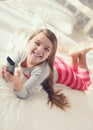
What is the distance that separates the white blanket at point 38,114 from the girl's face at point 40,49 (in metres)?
0.22

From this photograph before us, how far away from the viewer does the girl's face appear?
1504 mm

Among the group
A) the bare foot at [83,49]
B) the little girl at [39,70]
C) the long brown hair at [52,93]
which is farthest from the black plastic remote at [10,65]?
the bare foot at [83,49]

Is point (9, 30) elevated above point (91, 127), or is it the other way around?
point (91, 127)

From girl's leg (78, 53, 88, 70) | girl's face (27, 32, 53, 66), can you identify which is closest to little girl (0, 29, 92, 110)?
girl's face (27, 32, 53, 66)

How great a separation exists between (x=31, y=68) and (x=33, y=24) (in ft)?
3.17

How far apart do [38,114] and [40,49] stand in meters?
0.36

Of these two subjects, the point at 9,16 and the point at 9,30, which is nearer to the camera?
the point at 9,30

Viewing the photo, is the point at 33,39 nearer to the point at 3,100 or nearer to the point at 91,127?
the point at 3,100

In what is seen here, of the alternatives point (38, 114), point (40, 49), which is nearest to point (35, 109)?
point (38, 114)

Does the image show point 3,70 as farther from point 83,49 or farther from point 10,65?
point 83,49

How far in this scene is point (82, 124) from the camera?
1.63 meters

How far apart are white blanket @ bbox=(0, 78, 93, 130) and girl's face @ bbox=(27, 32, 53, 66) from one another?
0.73 feet

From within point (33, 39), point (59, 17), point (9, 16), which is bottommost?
point (9, 16)

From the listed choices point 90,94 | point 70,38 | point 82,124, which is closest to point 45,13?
point 70,38
